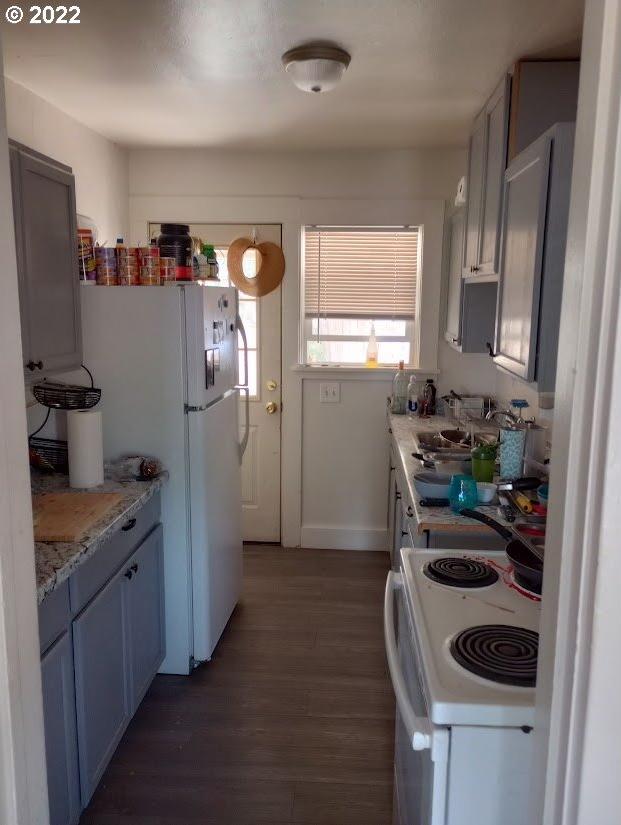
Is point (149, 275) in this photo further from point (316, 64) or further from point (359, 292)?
point (359, 292)

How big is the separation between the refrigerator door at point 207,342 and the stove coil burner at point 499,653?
1600 millimetres

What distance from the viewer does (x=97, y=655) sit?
198 centimetres

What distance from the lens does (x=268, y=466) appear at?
417 centimetres

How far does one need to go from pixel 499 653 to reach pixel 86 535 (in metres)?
1.23

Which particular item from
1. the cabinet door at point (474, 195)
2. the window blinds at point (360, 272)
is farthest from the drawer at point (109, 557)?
the window blinds at point (360, 272)

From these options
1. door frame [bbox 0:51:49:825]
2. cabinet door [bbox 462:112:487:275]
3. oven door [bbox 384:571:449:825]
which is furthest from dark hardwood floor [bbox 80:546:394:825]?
cabinet door [bbox 462:112:487:275]

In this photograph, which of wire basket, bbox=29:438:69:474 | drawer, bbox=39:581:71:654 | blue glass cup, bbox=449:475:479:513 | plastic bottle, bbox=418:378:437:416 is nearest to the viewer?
drawer, bbox=39:581:71:654

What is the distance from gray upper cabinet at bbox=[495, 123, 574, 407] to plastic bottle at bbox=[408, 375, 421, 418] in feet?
6.01

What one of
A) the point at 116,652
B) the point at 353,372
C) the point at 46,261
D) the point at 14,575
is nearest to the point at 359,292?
the point at 353,372

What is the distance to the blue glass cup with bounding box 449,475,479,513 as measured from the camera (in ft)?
7.05

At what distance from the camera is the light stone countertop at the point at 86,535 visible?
1.64 metres

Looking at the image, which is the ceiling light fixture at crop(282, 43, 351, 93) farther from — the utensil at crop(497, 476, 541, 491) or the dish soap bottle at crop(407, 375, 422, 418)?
the dish soap bottle at crop(407, 375, 422, 418)

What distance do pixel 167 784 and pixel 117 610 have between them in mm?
602

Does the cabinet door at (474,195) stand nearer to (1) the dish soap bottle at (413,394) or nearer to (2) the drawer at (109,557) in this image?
(1) the dish soap bottle at (413,394)
